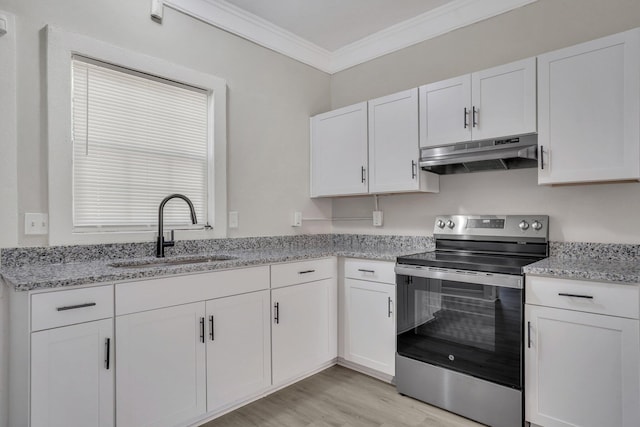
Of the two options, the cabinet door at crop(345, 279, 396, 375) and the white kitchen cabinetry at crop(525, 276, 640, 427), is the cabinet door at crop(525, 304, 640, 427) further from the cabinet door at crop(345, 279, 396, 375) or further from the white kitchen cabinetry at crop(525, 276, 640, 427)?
the cabinet door at crop(345, 279, 396, 375)

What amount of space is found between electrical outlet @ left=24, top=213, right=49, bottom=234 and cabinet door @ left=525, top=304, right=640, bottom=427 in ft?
8.38

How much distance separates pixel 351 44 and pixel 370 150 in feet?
3.72

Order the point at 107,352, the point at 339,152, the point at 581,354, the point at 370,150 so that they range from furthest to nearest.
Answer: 1. the point at 339,152
2. the point at 370,150
3. the point at 581,354
4. the point at 107,352

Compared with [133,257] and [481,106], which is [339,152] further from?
[133,257]

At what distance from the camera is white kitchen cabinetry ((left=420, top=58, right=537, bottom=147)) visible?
2148 millimetres

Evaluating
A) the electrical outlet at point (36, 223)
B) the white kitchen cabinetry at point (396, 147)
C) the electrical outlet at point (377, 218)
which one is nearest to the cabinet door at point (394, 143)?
the white kitchen cabinetry at point (396, 147)

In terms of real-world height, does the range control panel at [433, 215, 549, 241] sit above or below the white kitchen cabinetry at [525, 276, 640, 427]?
above

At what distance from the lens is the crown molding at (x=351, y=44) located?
255 centimetres

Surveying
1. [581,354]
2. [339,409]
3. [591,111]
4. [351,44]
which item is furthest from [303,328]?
[351,44]

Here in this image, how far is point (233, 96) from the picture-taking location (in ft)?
9.10

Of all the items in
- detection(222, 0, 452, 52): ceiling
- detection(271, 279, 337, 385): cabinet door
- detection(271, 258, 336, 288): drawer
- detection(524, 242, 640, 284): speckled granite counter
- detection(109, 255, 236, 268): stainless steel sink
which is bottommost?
detection(271, 279, 337, 385): cabinet door

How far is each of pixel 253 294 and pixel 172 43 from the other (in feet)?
5.66

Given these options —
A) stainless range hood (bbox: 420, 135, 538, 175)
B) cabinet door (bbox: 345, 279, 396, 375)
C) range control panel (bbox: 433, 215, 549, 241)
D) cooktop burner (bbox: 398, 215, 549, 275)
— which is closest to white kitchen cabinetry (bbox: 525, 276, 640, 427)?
cooktop burner (bbox: 398, 215, 549, 275)

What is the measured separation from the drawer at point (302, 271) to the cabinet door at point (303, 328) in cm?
4
